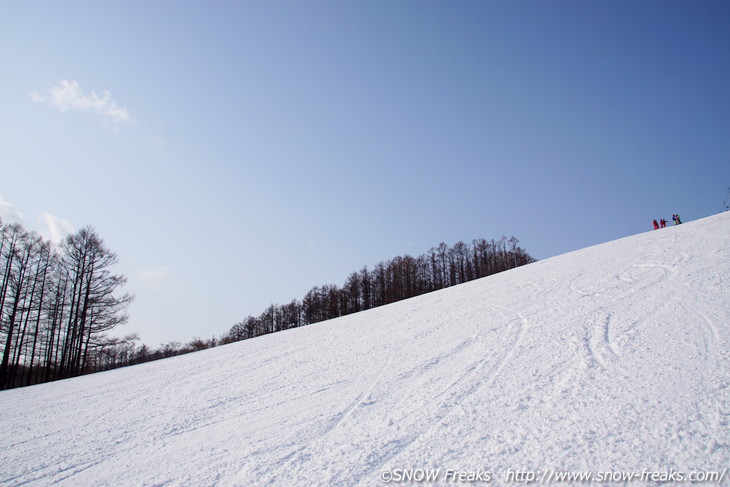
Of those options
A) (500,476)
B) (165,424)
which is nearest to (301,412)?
(165,424)

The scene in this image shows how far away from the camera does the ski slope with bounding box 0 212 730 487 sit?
3.11 m

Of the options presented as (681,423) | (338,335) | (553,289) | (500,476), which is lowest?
(500,476)

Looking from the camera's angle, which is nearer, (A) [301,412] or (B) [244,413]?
(A) [301,412]

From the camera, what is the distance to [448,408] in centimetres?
422

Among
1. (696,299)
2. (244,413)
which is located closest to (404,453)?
(244,413)

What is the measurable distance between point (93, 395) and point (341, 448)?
8.99 metres

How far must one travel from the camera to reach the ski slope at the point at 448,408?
3.11 m

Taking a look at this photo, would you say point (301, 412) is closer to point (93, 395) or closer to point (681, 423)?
point (681, 423)

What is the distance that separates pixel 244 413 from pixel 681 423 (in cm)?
564

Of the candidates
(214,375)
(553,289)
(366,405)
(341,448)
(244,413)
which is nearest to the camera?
(341,448)

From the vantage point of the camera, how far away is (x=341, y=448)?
3.63 m

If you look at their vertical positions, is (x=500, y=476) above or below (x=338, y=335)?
below

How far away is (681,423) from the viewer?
125 inches

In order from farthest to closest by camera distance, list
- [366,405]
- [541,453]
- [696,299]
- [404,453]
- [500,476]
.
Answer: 1. [696,299]
2. [366,405]
3. [404,453]
4. [541,453]
5. [500,476]
